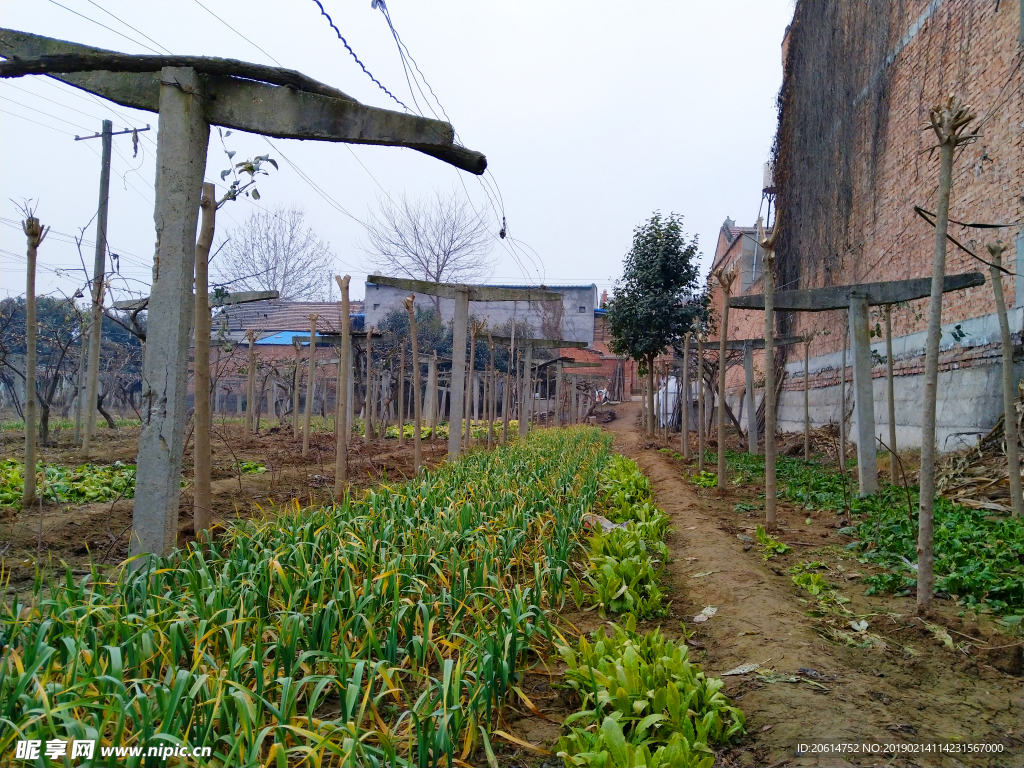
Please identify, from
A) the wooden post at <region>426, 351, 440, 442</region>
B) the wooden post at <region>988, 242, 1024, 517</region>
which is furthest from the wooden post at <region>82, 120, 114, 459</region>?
the wooden post at <region>988, 242, 1024, 517</region>

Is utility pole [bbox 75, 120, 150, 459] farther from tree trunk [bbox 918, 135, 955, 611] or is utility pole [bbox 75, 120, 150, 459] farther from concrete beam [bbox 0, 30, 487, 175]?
tree trunk [bbox 918, 135, 955, 611]

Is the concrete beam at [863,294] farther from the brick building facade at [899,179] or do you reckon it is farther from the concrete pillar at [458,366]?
the concrete pillar at [458,366]

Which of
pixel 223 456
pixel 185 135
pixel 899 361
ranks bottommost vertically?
pixel 223 456

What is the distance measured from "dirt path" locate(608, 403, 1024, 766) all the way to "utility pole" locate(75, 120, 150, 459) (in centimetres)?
812

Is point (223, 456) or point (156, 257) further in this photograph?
point (223, 456)

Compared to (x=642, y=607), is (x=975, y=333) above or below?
above

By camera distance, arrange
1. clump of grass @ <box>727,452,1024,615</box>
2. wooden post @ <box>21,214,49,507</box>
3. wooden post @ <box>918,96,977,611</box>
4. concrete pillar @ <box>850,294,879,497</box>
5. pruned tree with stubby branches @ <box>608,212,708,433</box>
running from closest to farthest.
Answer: wooden post @ <box>918,96,977,611</box>
clump of grass @ <box>727,452,1024,615</box>
wooden post @ <box>21,214,49,507</box>
concrete pillar @ <box>850,294,879,497</box>
pruned tree with stubby branches @ <box>608,212,708,433</box>

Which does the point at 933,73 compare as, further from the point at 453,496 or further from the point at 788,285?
the point at 453,496

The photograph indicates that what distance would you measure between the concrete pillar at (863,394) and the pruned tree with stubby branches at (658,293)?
895 centimetres

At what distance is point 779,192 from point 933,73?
7127 millimetres

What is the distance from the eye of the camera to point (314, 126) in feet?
13.9

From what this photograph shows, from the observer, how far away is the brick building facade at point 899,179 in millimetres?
9375

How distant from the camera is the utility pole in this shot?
897cm

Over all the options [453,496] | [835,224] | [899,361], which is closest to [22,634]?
[453,496]
